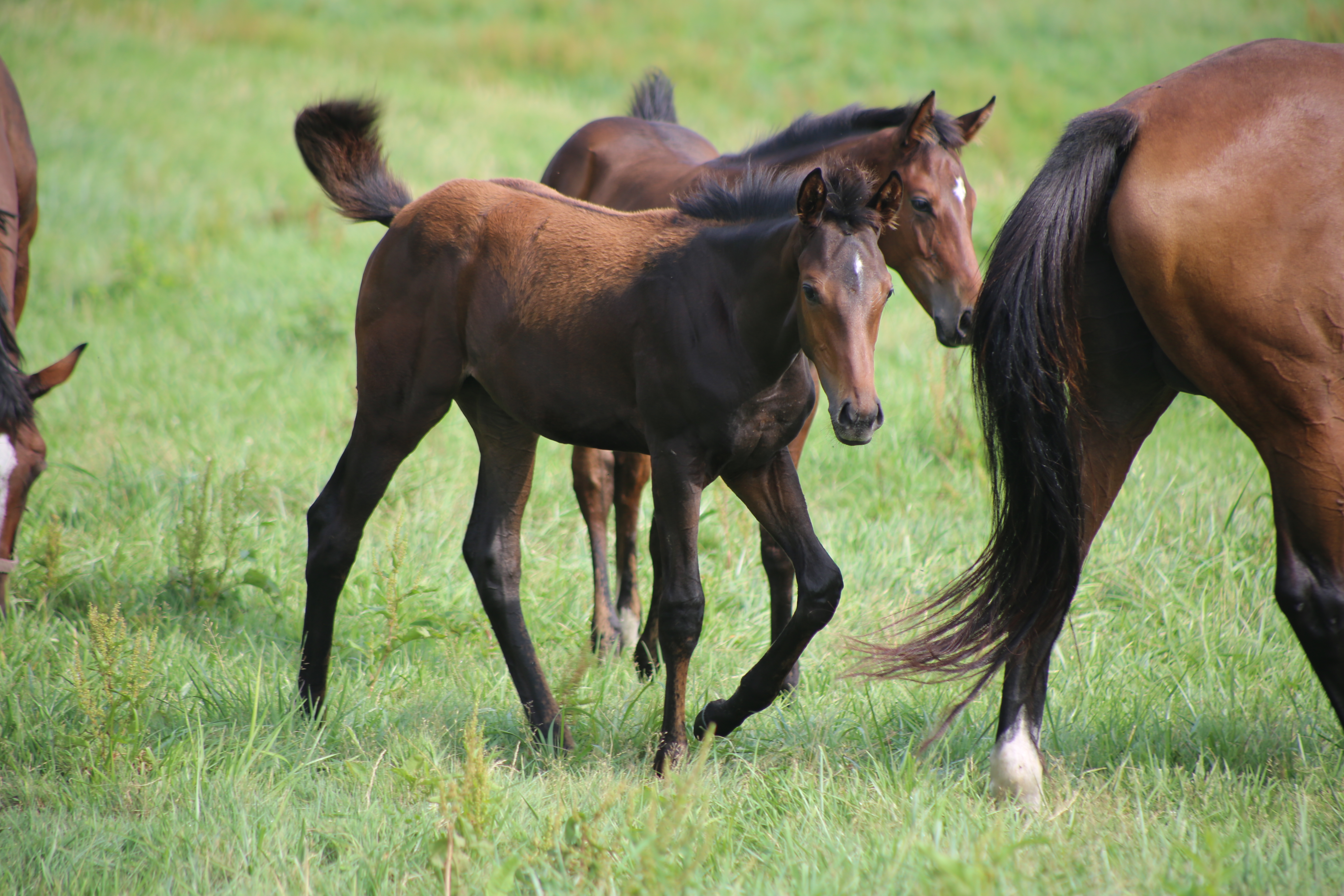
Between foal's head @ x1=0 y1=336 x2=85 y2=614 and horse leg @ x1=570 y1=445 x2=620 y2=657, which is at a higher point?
foal's head @ x1=0 y1=336 x2=85 y2=614

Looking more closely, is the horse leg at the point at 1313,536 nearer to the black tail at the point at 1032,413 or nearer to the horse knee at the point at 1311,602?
the horse knee at the point at 1311,602

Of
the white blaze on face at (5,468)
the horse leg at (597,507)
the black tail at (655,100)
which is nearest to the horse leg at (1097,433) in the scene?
the horse leg at (597,507)

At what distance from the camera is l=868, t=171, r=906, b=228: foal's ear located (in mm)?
2537

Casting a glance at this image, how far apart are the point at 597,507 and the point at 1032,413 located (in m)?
2.20

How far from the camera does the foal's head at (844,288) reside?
2.38 m

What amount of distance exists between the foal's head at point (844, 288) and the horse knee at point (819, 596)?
0.50 meters

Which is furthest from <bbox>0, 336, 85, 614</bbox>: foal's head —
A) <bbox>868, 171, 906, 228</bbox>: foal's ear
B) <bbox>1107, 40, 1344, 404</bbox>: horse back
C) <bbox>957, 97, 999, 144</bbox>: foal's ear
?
<bbox>1107, 40, 1344, 404</bbox>: horse back

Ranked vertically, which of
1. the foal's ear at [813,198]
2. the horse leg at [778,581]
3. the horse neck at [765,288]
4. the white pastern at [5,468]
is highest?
the foal's ear at [813,198]

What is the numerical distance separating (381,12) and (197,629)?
66.3 ft

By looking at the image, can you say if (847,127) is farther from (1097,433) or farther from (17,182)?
(17,182)

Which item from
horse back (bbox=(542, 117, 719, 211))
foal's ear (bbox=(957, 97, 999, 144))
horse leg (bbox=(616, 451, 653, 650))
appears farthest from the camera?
horse back (bbox=(542, 117, 719, 211))

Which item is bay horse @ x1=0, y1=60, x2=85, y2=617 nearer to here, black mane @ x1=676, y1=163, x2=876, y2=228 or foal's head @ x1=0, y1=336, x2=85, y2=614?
foal's head @ x1=0, y1=336, x2=85, y2=614

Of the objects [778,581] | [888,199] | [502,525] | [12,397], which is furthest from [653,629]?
[12,397]

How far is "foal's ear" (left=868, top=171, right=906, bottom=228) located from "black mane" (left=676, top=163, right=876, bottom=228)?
1.0 inches
